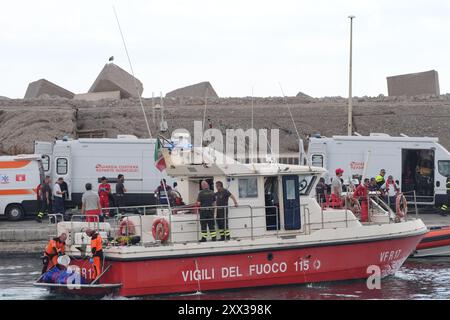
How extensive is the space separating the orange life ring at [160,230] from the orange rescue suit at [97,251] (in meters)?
1.14

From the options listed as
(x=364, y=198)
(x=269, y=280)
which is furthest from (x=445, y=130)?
(x=269, y=280)

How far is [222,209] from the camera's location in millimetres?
19250

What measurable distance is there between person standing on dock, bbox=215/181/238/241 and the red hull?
571 mm

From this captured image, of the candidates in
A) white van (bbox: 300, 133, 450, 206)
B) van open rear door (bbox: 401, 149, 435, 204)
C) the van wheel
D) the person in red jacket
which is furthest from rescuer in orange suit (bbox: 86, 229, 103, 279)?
van open rear door (bbox: 401, 149, 435, 204)

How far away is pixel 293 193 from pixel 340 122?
2048 centimetres

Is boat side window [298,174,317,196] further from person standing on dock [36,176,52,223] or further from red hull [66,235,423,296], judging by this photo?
person standing on dock [36,176,52,223]

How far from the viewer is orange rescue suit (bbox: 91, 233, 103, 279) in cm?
1855

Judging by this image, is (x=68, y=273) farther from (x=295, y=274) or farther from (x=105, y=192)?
(x=105, y=192)

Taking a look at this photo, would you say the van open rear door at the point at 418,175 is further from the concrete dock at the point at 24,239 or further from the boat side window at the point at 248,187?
the boat side window at the point at 248,187

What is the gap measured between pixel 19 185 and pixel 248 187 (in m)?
11.3

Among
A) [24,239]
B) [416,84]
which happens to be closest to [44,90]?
[416,84]

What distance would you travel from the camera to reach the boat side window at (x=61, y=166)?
97.6 ft

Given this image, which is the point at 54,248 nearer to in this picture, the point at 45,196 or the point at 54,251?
the point at 54,251

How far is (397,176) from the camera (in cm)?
3003
